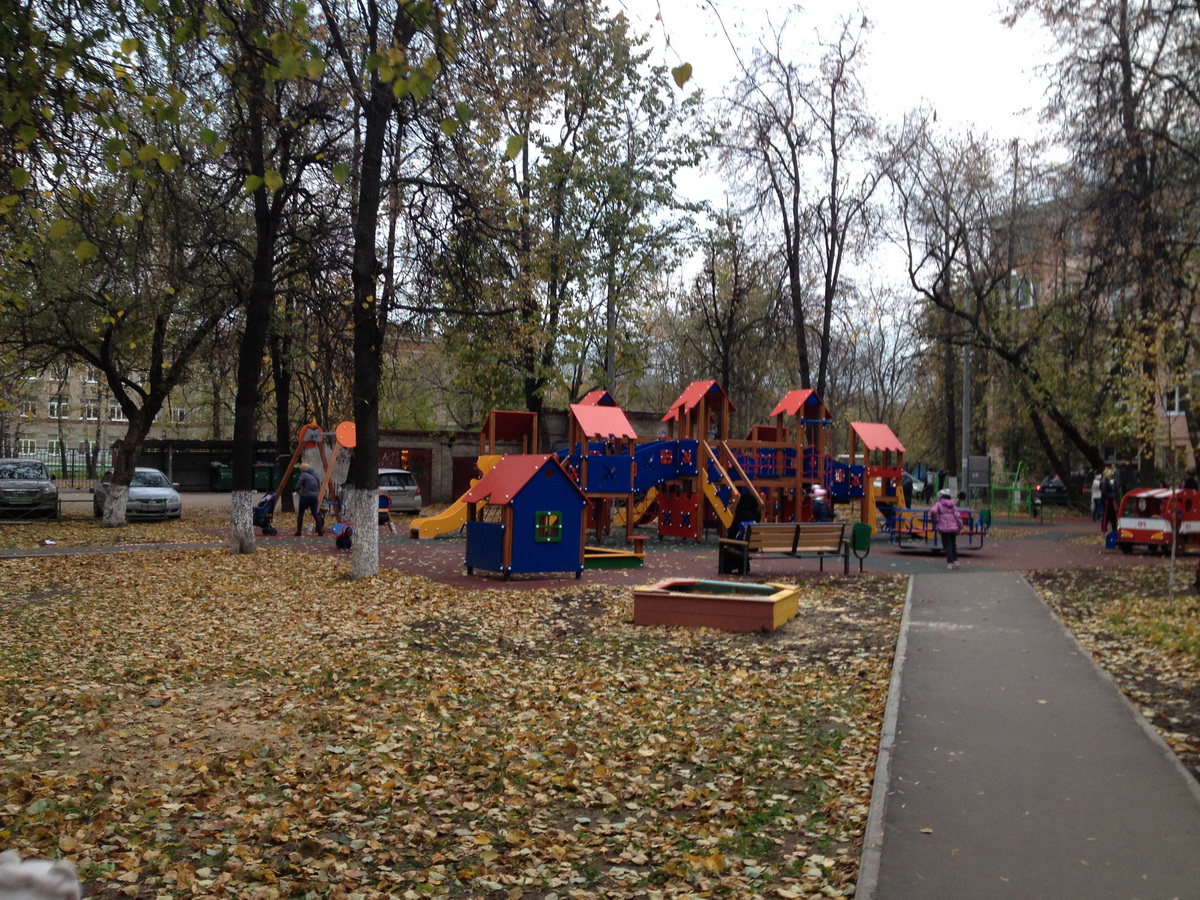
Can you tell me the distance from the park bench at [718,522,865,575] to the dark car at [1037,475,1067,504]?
96.6 ft

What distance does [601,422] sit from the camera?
82.5 feet

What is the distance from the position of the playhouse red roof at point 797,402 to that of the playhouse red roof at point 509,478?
1174 cm

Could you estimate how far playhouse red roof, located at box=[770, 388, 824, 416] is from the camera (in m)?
26.9

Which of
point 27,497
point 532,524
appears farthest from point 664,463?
point 27,497

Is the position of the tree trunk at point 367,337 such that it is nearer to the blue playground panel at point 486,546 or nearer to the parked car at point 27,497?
the blue playground panel at point 486,546

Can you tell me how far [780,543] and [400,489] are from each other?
60.0ft

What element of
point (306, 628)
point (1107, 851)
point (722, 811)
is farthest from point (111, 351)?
point (1107, 851)

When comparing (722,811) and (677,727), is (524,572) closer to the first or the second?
(677,727)

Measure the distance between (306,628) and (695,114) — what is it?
25.3m

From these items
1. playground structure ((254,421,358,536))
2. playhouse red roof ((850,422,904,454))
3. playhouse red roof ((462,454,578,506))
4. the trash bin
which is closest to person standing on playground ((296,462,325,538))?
playground structure ((254,421,358,536))

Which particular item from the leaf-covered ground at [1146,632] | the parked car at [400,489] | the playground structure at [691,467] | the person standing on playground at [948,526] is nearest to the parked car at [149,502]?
the parked car at [400,489]

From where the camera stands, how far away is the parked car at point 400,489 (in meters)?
32.0

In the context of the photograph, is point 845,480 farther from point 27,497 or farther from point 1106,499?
point 27,497

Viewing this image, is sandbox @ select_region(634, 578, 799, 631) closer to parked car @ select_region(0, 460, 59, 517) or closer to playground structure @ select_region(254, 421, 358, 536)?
playground structure @ select_region(254, 421, 358, 536)
